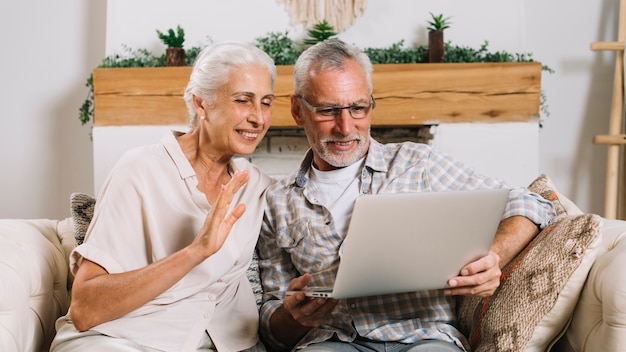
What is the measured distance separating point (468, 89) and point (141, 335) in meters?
2.34

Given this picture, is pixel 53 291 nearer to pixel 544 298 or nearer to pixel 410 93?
pixel 544 298

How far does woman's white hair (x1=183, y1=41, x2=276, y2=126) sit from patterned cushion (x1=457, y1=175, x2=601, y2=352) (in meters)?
0.82

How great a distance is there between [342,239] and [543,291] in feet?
1.70

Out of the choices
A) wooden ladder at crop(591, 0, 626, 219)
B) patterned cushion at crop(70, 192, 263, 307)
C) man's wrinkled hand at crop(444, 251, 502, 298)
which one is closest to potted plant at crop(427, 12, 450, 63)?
wooden ladder at crop(591, 0, 626, 219)

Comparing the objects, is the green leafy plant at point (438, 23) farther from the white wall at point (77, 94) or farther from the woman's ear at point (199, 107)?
the woman's ear at point (199, 107)

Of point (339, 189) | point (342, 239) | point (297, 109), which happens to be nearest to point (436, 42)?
point (297, 109)

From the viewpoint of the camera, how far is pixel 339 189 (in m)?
1.99

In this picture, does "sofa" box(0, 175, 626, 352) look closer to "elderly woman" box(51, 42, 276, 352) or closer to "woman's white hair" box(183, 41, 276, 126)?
"elderly woman" box(51, 42, 276, 352)

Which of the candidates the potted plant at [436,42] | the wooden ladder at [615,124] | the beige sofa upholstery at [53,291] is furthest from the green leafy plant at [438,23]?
the beige sofa upholstery at [53,291]

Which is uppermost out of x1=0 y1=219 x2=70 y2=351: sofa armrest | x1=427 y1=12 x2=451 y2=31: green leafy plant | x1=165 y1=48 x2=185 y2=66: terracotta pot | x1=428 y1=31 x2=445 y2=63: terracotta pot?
x1=427 y1=12 x2=451 y2=31: green leafy plant

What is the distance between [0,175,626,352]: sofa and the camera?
161cm

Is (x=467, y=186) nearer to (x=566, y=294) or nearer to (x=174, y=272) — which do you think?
(x=566, y=294)

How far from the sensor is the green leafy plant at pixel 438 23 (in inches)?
143

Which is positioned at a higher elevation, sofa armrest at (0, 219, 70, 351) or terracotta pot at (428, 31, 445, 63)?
terracotta pot at (428, 31, 445, 63)
